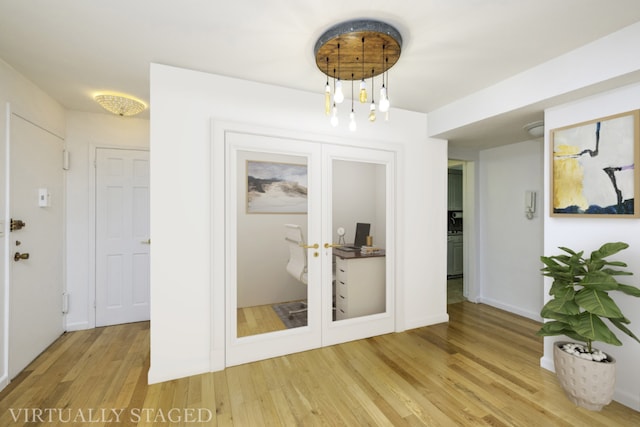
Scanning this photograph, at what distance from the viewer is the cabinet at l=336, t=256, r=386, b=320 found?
9.59ft

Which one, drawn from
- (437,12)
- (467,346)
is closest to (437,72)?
(437,12)

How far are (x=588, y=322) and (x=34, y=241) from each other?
431 centimetres

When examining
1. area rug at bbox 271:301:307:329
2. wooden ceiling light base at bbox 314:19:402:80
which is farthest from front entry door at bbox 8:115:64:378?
wooden ceiling light base at bbox 314:19:402:80

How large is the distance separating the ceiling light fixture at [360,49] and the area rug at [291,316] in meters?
1.86

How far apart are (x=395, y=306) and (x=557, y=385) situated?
4.59ft

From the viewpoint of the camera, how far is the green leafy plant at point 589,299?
1721 mm

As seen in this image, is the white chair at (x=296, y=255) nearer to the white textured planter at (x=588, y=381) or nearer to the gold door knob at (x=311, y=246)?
the gold door knob at (x=311, y=246)

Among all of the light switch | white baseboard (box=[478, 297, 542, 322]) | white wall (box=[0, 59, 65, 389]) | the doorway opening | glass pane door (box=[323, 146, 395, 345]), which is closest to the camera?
white wall (box=[0, 59, 65, 389])

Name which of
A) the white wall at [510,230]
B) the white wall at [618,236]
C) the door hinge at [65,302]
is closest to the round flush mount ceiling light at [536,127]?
the white wall at [618,236]

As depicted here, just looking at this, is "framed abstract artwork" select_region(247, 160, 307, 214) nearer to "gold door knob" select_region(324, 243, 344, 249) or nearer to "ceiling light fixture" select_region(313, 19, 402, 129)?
"gold door knob" select_region(324, 243, 344, 249)

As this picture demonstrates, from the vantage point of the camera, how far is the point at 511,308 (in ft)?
12.5

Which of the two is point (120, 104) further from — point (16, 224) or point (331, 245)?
point (331, 245)

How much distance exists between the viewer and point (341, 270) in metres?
2.93

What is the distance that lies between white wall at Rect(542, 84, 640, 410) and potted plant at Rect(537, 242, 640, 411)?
0.66ft
